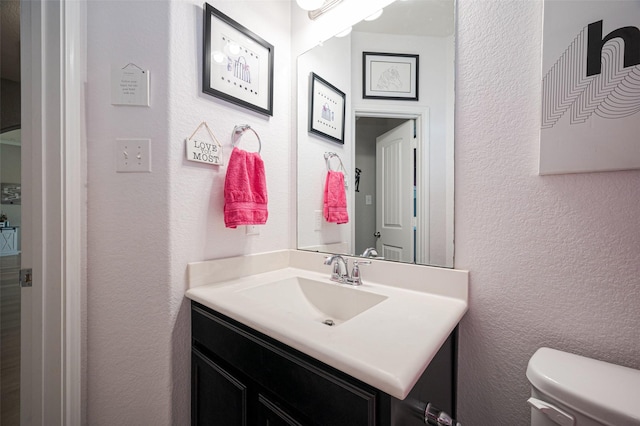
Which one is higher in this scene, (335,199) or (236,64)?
(236,64)

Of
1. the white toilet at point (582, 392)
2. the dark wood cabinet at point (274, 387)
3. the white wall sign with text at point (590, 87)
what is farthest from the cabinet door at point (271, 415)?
the white wall sign with text at point (590, 87)

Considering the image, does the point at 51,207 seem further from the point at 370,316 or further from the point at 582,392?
the point at 582,392

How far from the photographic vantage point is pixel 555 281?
69 cm

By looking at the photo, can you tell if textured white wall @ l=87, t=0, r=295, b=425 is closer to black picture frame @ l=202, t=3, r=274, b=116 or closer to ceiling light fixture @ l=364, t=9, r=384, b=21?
black picture frame @ l=202, t=3, r=274, b=116

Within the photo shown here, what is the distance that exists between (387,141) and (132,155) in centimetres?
97

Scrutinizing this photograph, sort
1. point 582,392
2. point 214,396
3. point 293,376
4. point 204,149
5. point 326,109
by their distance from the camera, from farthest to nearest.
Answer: point 326,109, point 204,149, point 214,396, point 293,376, point 582,392

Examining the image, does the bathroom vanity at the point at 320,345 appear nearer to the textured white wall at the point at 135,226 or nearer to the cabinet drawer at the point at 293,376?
the cabinet drawer at the point at 293,376

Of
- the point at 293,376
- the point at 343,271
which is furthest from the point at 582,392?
the point at 343,271

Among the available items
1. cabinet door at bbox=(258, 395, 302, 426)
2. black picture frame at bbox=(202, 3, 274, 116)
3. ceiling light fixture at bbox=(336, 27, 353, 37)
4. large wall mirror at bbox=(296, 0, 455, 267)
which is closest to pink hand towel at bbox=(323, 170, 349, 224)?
large wall mirror at bbox=(296, 0, 455, 267)

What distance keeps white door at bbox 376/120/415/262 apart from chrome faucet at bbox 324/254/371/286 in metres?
0.12

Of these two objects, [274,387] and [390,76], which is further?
[390,76]

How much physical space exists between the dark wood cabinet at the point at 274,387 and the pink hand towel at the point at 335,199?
2.11 ft

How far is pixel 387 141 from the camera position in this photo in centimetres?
105

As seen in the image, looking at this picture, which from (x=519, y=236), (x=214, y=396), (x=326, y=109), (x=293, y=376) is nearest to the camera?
(x=293, y=376)
